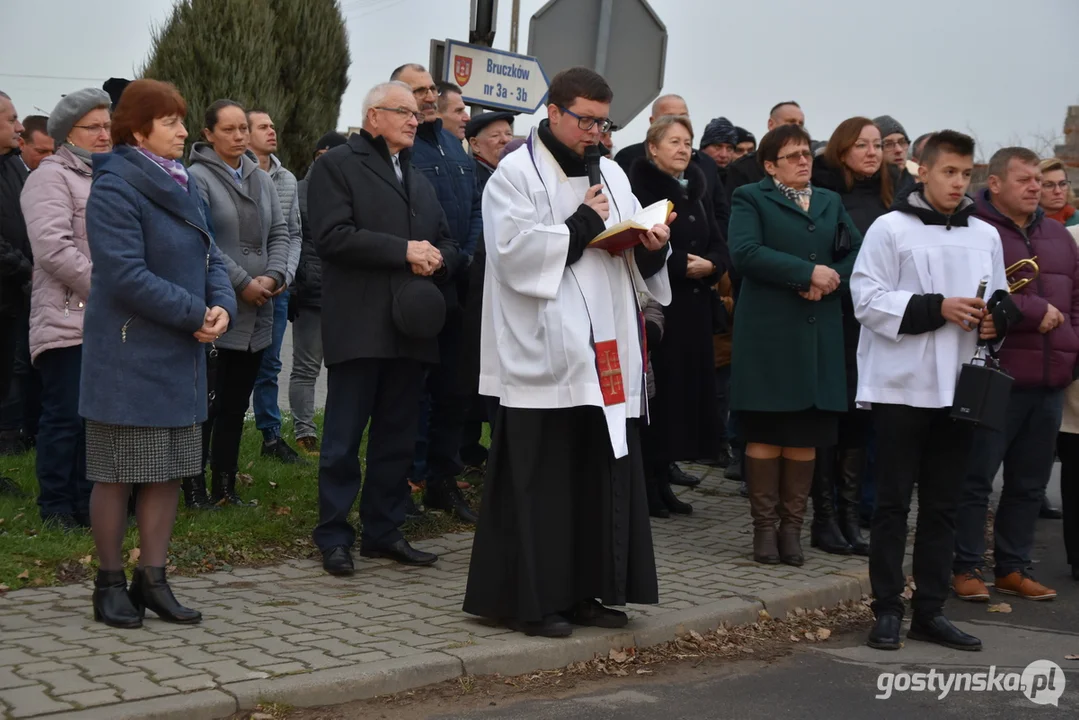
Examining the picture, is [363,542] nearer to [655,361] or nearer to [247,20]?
[655,361]

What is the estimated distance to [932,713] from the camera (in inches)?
199

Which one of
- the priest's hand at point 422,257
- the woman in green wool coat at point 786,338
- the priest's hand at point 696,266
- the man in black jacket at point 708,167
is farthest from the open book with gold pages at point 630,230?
the man in black jacket at point 708,167

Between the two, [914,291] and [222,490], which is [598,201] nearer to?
[914,291]

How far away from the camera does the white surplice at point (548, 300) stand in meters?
5.65

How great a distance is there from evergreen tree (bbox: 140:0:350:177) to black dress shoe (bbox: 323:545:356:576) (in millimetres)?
13292

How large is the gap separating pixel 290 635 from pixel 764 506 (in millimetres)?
2914

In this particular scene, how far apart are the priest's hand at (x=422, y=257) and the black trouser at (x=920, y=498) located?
222 centimetres

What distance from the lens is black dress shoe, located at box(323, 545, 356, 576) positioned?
672cm

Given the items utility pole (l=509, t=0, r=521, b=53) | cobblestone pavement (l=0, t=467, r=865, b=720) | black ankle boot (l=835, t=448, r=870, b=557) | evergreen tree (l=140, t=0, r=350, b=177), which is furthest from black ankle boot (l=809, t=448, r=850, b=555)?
utility pole (l=509, t=0, r=521, b=53)

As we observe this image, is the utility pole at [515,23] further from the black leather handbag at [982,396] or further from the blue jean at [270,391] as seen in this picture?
the black leather handbag at [982,396]

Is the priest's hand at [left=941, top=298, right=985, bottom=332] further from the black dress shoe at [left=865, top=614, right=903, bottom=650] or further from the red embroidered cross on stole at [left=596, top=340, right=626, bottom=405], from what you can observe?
the red embroidered cross on stole at [left=596, top=340, right=626, bottom=405]

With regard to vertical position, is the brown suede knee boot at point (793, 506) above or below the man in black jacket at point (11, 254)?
below

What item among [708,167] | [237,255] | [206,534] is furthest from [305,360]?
[708,167]

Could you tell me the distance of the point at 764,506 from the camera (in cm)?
745
